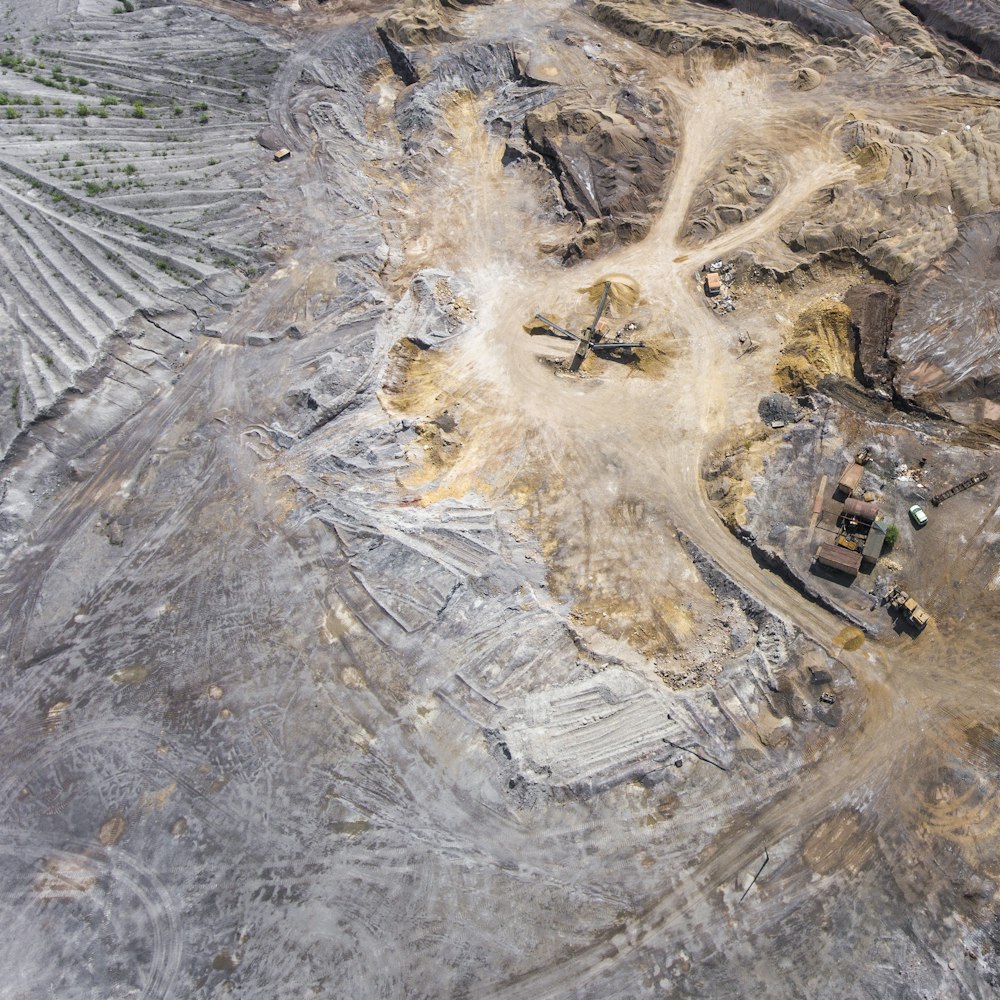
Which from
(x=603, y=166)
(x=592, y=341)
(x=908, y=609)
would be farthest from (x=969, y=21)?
(x=908, y=609)

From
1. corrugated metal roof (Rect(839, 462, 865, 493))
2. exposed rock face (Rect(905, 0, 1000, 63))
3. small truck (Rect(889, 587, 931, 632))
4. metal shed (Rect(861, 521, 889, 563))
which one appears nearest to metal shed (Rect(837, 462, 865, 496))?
corrugated metal roof (Rect(839, 462, 865, 493))

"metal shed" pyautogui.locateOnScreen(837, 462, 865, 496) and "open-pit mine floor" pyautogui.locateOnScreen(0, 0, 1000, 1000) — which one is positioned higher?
"metal shed" pyautogui.locateOnScreen(837, 462, 865, 496)

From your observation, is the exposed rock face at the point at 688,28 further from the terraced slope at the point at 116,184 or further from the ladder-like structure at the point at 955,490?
the ladder-like structure at the point at 955,490

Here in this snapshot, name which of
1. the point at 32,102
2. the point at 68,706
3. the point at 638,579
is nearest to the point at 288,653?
the point at 68,706

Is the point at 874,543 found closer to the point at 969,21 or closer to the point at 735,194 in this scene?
the point at 735,194

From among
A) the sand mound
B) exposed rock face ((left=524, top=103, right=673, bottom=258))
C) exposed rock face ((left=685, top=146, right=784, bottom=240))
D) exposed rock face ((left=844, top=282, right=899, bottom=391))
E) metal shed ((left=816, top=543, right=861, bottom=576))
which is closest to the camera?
metal shed ((left=816, top=543, right=861, bottom=576))

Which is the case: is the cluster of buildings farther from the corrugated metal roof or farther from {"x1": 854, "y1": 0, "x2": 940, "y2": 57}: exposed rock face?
{"x1": 854, "y1": 0, "x2": 940, "y2": 57}: exposed rock face

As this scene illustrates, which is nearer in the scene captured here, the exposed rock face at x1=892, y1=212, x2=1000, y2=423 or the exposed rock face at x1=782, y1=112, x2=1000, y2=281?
the exposed rock face at x1=892, y1=212, x2=1000, y2=423
